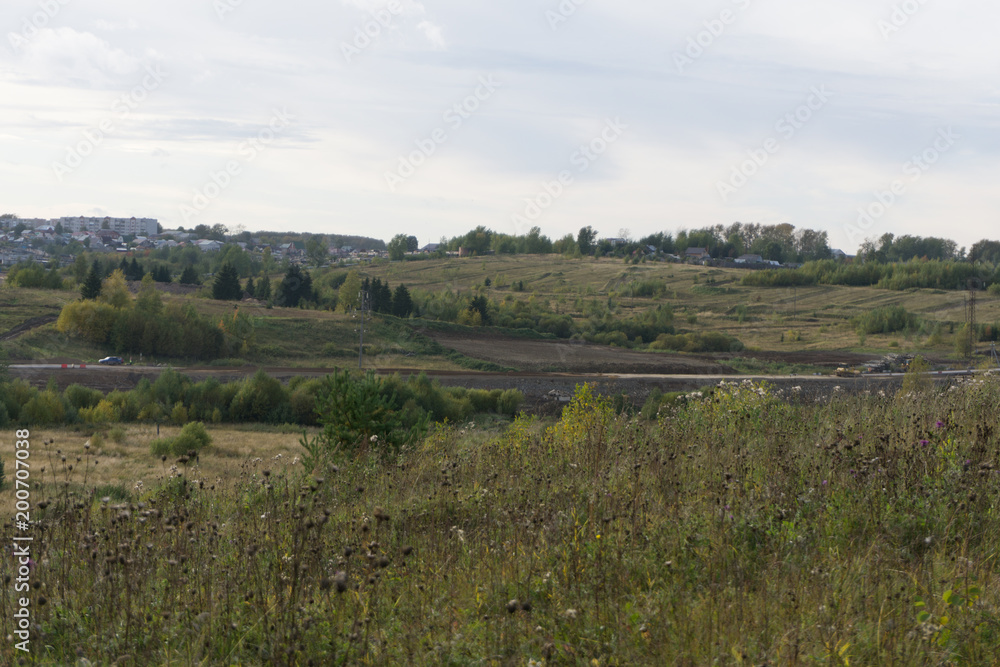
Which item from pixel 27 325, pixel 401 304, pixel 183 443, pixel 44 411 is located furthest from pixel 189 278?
pixel 183 443

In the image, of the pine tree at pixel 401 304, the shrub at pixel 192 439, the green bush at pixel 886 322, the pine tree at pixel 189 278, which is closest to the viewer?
the shrub at pixel 192 439

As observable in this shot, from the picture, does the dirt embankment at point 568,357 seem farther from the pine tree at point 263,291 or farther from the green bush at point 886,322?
the green bush at point 886,322

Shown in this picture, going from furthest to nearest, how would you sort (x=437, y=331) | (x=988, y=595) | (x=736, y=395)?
1. (x=437, y=331)
2. (x=736, y=395)
3. (x=988, y=595)

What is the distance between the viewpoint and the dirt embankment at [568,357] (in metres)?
46.0

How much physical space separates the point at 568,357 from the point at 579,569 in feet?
159

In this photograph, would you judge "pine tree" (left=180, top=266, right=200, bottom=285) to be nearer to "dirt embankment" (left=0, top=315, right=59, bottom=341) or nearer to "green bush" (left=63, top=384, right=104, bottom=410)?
"dirt embankment" (left=0, top=315, right=59, bottom=341)

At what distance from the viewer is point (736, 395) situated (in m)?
9.90

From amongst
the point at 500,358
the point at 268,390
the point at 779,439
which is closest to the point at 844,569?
the point at 779,439

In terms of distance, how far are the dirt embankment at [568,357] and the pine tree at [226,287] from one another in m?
21.7

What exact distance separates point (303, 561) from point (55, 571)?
4.32ft

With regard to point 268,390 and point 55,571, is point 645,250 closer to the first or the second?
point 268,390

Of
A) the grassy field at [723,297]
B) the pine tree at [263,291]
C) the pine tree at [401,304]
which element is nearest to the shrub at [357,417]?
the pine tree at [401,304]

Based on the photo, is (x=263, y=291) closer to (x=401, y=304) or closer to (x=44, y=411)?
(x=401, y=304)

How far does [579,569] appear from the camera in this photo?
351cm
